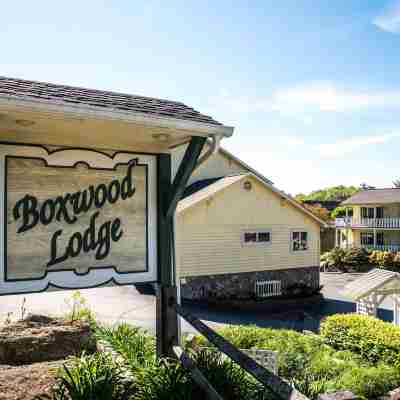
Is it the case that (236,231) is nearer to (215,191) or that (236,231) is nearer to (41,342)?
(215,191)

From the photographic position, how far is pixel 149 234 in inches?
213

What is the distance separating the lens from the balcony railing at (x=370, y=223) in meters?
37.8

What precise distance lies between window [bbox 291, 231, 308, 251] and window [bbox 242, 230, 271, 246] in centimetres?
170

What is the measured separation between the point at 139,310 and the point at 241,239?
6659mm

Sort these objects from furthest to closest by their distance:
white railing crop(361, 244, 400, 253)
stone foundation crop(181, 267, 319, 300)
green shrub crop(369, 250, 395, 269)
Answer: white railing crop(361, 244, 400, 253) < green shrub crop(369, 250, 395, 269) < stone foundation crop(181, 267, 319, 300)

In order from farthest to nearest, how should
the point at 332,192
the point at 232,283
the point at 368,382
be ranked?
the point at 332,192 < the point at 232,283 < the point at 368,382

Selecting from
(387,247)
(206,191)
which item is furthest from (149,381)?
(387,247)

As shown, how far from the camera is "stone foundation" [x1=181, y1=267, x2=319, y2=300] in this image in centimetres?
1927

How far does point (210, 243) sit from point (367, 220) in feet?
84.5

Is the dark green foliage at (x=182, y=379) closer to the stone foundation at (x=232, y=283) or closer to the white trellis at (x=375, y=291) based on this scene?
the white trellis at (x=375, y=291)

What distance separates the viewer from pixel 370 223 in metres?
39.5

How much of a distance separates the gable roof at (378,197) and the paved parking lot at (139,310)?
2044 centimetres

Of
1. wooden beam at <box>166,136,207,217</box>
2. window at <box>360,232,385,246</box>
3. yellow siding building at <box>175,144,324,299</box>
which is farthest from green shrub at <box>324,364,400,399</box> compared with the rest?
window at <box>360,232,385,246</box>

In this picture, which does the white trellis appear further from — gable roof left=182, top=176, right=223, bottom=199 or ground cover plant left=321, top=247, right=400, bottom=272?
ground cover plant left=321, top=247, right=400, bottom=272
